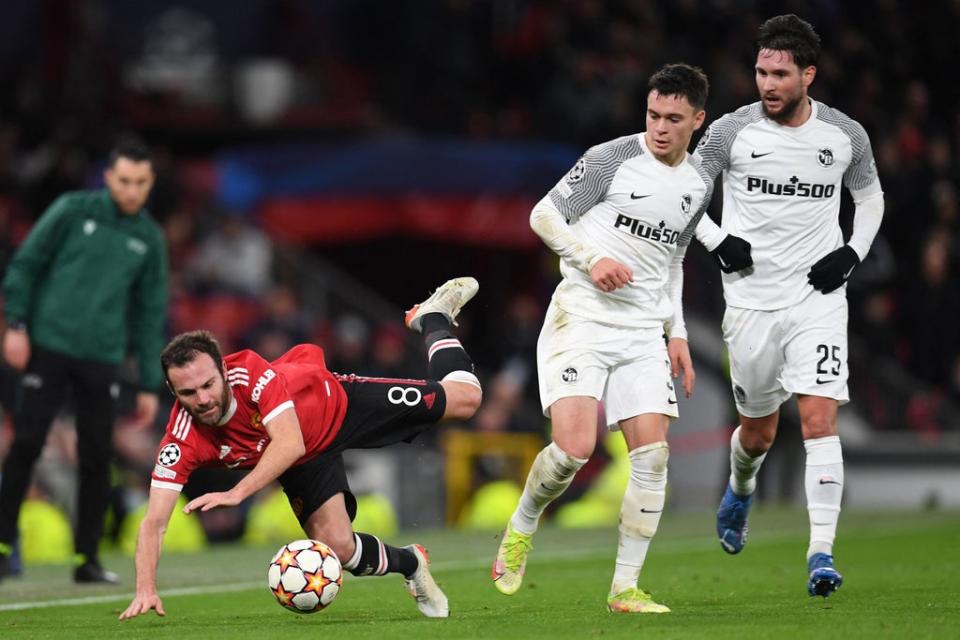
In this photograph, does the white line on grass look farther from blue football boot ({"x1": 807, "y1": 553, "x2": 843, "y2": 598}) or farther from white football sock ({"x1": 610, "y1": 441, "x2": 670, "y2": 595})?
blue football boot ({"x1": 807, "y1": 553, "x2": 843, "y2": 598})

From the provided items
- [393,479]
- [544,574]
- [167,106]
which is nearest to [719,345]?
[393,479]

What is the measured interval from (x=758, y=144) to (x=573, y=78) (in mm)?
12290

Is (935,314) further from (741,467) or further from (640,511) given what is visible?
(640,511)

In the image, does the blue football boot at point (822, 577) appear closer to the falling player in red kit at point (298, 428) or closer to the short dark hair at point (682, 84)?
the falling player in red kit at point (298, 428)

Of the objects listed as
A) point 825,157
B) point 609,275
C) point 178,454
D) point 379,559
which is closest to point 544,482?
point 379,559

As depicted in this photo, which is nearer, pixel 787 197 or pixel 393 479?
pixel 787 197

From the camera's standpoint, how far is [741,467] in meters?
9.38

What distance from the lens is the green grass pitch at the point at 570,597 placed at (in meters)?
7.11

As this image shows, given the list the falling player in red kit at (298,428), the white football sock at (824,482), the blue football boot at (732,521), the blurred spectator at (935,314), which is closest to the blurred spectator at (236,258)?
the blurred spectator at (935,314)

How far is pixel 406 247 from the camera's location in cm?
2133

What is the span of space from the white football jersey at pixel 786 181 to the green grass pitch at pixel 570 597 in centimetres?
160

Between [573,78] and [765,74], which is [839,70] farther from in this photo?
[765,74]

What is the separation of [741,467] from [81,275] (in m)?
3.97

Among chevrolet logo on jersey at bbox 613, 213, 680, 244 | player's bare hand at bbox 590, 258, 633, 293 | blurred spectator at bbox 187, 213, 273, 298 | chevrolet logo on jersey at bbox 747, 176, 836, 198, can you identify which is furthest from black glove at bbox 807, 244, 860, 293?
blurred spectator at bbox 187, 213, 273, 298
